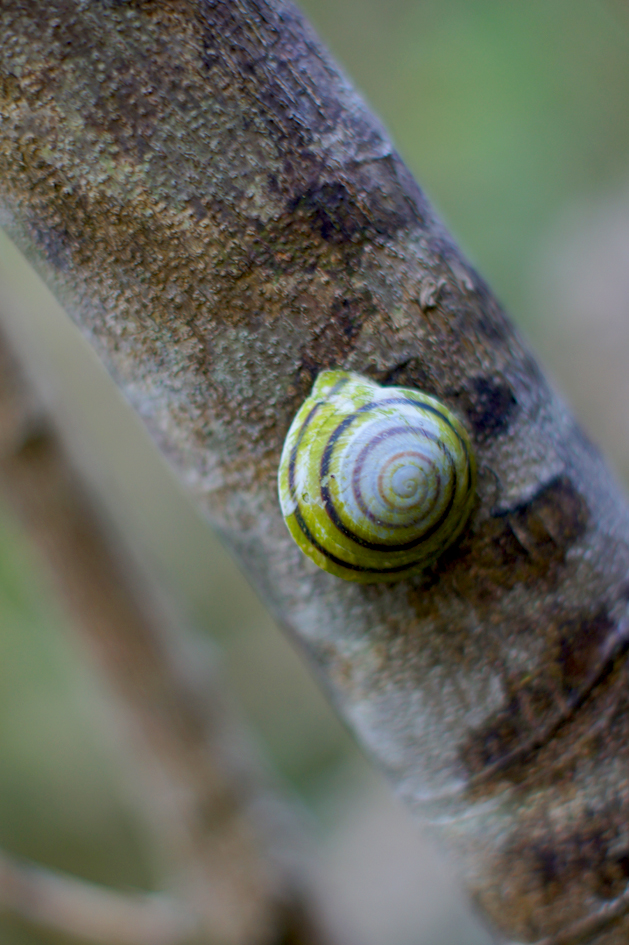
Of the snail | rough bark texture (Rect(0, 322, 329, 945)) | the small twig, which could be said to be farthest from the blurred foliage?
the snail

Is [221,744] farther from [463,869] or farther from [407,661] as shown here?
[407,661]

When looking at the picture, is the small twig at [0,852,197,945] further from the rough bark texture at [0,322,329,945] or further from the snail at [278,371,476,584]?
the snail at [278,371,476,584]

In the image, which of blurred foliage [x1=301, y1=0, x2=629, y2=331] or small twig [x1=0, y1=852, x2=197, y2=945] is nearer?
small twig [x1=0, y1=852, x2=197, y2=945]

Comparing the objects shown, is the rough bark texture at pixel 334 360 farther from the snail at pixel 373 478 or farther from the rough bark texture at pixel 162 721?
the rough bark texture at pixel 162 721

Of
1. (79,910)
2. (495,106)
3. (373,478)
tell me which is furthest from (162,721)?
(495,106)

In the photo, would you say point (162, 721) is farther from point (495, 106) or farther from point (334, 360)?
point (495, 106)

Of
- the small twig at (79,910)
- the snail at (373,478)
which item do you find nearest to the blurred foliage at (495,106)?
the small twig at (79,910)
